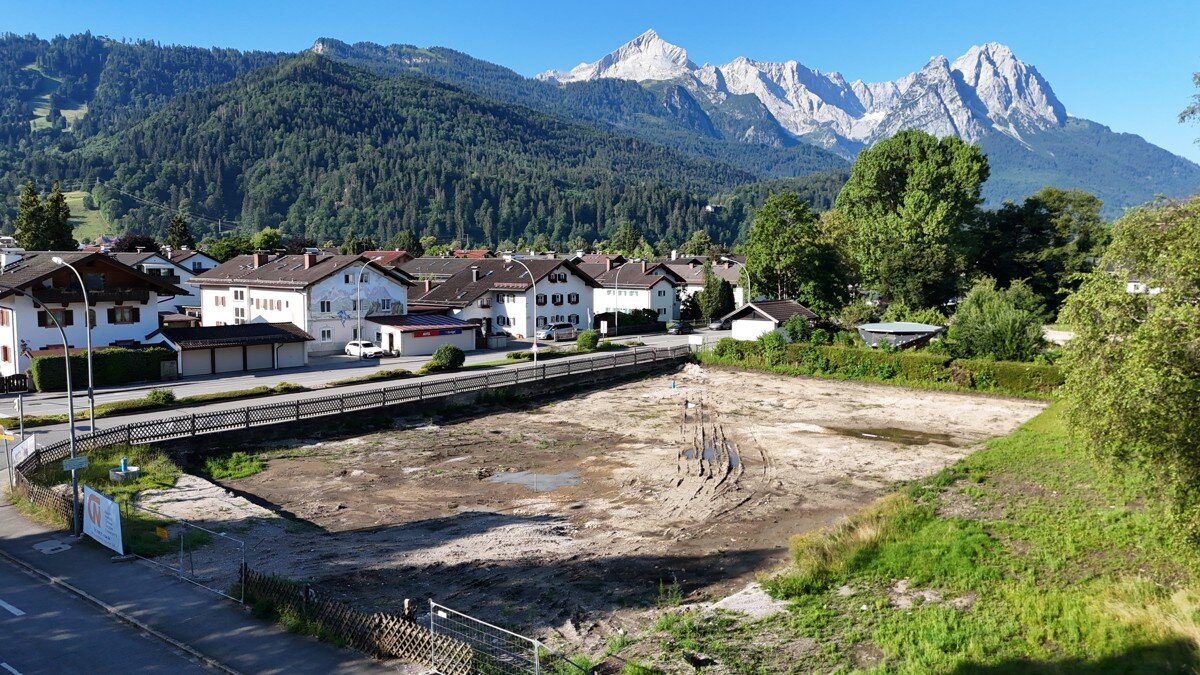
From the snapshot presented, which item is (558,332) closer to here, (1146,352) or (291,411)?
(291,411)

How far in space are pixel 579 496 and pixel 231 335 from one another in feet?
117

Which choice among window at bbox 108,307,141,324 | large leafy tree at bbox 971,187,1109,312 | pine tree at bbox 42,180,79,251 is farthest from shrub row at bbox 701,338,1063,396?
pine tree at bbox 42,180,79,251

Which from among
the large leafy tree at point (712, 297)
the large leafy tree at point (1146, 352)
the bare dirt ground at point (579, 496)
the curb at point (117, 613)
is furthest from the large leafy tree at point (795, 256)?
the curb at point (117, 613)

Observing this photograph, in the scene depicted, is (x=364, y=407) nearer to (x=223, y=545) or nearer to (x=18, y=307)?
(x=223, y=545)

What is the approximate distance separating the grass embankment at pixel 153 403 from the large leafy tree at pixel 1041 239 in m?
66.9

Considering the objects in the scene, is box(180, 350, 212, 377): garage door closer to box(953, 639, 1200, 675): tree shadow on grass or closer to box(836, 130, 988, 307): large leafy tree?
box(953, 639, 1200, 675): tree shadow on grass

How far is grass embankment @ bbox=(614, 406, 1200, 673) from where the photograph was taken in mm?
14898

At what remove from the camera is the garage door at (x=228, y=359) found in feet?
174

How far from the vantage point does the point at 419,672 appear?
14438 millimetres

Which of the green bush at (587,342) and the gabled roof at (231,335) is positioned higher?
the gabled roof at (231,335)

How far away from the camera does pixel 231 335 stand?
5400cm

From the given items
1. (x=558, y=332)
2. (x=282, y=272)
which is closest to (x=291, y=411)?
(x=282, y=272)

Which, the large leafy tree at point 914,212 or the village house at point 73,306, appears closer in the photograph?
the village house at point 73,306

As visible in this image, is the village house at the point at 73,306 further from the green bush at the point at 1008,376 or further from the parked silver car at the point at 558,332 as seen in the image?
the green bush at the point at 1008,376
